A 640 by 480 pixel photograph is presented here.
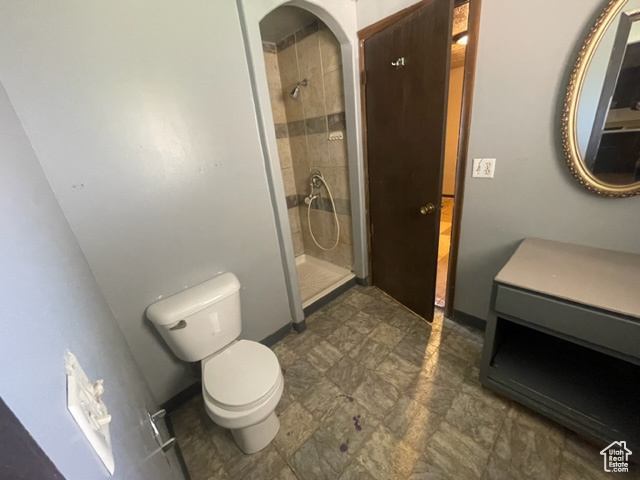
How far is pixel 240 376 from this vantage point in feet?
3.98

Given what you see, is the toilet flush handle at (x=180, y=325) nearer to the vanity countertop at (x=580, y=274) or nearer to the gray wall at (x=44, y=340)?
the gray wall at (x=44, y=340)

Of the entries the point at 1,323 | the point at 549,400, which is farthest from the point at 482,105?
the point at 1,323

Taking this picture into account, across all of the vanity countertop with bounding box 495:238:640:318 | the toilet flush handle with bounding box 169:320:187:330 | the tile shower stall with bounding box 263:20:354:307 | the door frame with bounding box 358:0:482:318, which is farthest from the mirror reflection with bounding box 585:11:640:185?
the toilet flush handle with bounding box 169:320:187:330

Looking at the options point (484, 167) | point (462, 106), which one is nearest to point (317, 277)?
point (484, 167)

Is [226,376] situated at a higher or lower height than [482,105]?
lower

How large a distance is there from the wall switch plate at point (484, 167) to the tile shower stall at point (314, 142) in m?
Result: 1.02

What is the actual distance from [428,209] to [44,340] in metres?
1.75

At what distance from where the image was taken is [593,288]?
1002mm

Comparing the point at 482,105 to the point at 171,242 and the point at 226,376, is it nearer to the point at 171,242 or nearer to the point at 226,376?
the point at 171,242

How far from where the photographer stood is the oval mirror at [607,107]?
40.0 inches

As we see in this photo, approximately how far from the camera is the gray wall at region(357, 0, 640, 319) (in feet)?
3.77

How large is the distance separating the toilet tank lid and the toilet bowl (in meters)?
0.30

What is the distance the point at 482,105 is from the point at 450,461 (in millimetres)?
1774

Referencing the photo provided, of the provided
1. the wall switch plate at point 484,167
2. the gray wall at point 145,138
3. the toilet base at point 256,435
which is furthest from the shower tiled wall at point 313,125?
the toilet base at point 256,435
